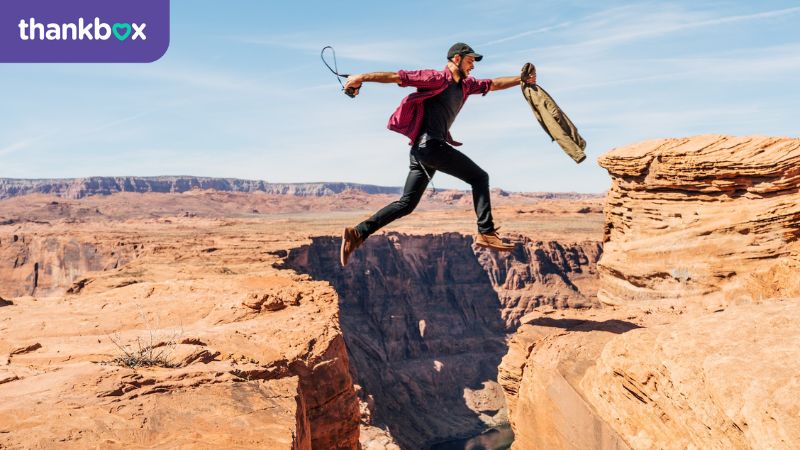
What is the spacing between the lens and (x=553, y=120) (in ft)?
22.5

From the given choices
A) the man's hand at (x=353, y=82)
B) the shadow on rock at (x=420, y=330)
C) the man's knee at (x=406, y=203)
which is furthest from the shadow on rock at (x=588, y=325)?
the shadow on rock at (x=420, y=330)

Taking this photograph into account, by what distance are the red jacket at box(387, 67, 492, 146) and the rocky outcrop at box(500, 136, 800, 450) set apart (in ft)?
9.78

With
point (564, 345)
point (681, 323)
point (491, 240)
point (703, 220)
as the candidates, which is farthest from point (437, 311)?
point (681, 323)

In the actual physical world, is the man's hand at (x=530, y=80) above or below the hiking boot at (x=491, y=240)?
above

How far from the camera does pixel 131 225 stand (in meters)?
105

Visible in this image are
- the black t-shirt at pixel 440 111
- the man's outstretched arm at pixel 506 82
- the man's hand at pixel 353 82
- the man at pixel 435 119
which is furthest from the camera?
the man's outstretched arm at pixel 506 82

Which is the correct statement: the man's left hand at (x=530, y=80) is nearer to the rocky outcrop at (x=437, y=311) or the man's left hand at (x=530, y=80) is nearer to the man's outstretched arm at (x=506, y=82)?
the man's outstretched arm at (x=506, y=82)

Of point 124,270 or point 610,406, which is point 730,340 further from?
point 124,270

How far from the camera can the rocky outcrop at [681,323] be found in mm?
4832

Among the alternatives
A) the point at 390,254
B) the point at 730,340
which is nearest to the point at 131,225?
the point at 390,254

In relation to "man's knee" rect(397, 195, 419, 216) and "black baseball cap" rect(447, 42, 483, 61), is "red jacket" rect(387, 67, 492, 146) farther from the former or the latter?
"man's knee" rect(397, 195, 419, 216)

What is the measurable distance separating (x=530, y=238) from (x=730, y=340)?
74805 millimetres

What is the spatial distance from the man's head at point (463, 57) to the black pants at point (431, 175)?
30.0 inches

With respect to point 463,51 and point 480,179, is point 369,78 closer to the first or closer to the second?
point 463,51
